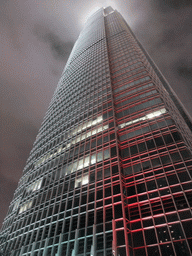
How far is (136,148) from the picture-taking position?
3138 cm

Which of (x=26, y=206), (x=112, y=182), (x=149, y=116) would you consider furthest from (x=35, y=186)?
(x=149, y=116)

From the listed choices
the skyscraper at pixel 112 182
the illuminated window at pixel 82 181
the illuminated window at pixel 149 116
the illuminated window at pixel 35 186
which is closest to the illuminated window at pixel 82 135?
the skyscraper at pixel 112 182

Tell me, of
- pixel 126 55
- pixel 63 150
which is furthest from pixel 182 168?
pixel 126 55

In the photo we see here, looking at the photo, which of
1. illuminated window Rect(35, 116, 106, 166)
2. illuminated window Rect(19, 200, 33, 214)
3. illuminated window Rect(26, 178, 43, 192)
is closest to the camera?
illuminated window Rect(19, 200, 33, 214)

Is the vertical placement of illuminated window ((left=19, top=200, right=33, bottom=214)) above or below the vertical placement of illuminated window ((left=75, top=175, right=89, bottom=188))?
below

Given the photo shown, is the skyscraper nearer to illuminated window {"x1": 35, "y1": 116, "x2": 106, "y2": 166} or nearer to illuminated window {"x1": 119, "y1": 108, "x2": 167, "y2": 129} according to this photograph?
illuminated window {"x1": 119, "y1": 108, "x2": 167, "y2": 129}

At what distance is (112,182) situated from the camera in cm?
2820

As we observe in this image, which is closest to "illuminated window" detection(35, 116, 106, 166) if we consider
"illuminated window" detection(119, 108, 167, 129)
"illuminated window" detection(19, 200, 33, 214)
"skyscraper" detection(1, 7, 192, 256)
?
"skyscraper" detection(1, 7, 192, 256)

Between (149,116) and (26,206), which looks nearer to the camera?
(149,116)

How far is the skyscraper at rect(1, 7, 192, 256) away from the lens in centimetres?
2208

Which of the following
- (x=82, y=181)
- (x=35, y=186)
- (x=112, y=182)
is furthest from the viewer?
(x=35, y=186)

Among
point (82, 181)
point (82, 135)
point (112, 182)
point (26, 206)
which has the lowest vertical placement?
point (112, 182)

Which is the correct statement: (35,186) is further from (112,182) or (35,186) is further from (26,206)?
(112,182)

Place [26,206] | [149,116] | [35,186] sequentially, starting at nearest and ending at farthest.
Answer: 1. [149,116]
2. [26,206]
3. [35,186]
